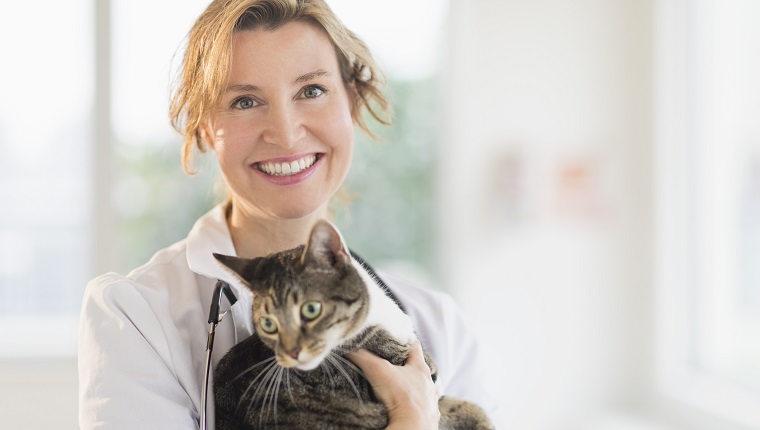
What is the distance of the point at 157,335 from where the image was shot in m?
1.23

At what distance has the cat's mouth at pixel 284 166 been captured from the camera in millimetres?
1376

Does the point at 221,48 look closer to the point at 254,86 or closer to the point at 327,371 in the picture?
the point at 254,86

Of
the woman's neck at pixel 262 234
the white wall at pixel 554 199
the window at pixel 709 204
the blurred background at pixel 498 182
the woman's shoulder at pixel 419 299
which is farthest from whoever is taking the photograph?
the white wall at pixel 554 199

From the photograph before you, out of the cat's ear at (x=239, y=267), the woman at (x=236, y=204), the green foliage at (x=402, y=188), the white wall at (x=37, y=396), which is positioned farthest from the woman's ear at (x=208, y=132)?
the white wall at (x=37, y=396)

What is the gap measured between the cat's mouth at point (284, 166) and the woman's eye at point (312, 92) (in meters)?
0.12

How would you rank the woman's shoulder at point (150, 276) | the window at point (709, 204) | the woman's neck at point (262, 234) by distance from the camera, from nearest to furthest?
the woman's shoulder at point (150, 276) < the woman's neck at point (262, 234) < the window at point (709, 204)

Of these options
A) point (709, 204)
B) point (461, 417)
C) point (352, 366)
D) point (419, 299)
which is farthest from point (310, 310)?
point (709, 204)

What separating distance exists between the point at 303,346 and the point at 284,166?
15.8 inches

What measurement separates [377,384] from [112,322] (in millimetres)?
458

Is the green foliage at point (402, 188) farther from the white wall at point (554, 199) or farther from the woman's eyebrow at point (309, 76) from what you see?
the woman's eyebrow at point (309, 76)

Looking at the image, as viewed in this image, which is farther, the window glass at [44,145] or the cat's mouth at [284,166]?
the window glass at [44,145]

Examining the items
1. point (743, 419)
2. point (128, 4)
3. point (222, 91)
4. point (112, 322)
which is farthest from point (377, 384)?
point (128, 4)

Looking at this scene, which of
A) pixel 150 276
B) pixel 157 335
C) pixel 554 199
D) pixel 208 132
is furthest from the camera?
pixel 554 199

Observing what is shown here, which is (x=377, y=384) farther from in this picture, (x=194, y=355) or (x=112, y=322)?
(x=112, y=322)
